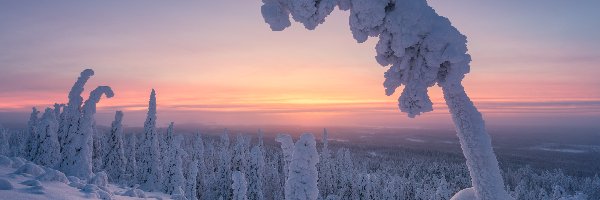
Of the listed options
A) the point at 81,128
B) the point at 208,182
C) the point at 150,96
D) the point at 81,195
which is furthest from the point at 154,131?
the point at 81,195

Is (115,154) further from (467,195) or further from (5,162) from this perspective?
(467,195)

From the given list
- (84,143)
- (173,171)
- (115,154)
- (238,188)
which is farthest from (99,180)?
(115,154)

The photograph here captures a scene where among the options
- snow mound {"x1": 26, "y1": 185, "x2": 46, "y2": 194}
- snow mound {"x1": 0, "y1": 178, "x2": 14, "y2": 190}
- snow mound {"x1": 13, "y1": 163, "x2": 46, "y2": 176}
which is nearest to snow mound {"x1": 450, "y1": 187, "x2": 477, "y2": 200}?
snow mound {"x1": 26, "y1": 185, "x2": 46, "y2": 194}

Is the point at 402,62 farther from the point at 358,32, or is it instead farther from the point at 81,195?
the point at 81,195

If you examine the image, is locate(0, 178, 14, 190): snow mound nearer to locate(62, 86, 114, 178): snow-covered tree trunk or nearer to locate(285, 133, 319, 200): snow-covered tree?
locate(285, 133, 319, 200): snow-covered tree

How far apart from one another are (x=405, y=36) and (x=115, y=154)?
1819 inches

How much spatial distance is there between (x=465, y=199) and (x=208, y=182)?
56.6 m

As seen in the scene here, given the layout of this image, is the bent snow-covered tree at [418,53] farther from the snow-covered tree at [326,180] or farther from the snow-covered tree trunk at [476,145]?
the snow-covered tree at [326,180]

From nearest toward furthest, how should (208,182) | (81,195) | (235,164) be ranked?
(81,195)
(235,164)
(208,182)

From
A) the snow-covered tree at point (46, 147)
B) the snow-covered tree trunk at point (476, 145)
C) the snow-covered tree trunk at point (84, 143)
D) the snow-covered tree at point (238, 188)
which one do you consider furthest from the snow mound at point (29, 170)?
the snow-covered tree at point (46, 147)

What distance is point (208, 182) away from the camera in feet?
190

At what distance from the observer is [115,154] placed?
4356 cm

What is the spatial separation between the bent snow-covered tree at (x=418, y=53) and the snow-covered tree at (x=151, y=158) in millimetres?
34670

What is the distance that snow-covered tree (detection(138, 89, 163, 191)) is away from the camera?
3697cm
